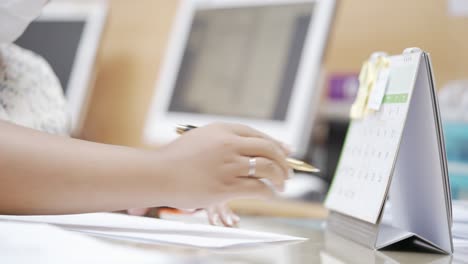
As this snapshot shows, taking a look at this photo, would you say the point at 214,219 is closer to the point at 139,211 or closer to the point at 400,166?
the point at 139,211

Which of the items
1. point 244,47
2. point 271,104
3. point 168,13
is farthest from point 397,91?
point 168,13

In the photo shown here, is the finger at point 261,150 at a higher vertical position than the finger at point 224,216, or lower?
higher

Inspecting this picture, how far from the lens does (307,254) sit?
547 millimetres

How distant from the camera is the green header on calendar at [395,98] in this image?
621mm

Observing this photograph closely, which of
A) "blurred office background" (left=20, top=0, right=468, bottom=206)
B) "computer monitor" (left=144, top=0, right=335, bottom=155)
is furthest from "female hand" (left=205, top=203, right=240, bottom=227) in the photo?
"blurred office background" (left=20, top=0, right=468, bottom=206)

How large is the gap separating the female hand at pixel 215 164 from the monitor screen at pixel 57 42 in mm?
1399

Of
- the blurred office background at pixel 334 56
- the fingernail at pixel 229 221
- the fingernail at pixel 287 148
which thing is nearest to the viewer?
the fingernail at pixel 287 148

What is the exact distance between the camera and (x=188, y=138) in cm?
55

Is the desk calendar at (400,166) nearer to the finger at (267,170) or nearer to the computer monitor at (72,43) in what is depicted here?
the finger at (267,170)

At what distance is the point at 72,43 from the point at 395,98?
4.76 feet

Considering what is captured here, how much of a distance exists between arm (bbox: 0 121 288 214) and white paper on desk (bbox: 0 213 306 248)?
2cm

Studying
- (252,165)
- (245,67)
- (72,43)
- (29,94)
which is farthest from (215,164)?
(72,43)

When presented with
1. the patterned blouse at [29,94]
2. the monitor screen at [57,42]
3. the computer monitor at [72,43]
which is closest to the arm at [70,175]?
the patterned blouse at [29,94]

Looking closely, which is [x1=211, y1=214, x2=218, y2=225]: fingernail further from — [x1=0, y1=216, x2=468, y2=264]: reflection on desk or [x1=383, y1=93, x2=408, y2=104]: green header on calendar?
[x1=383, y1=93, x2=408, y2=104]: green header on calendar
